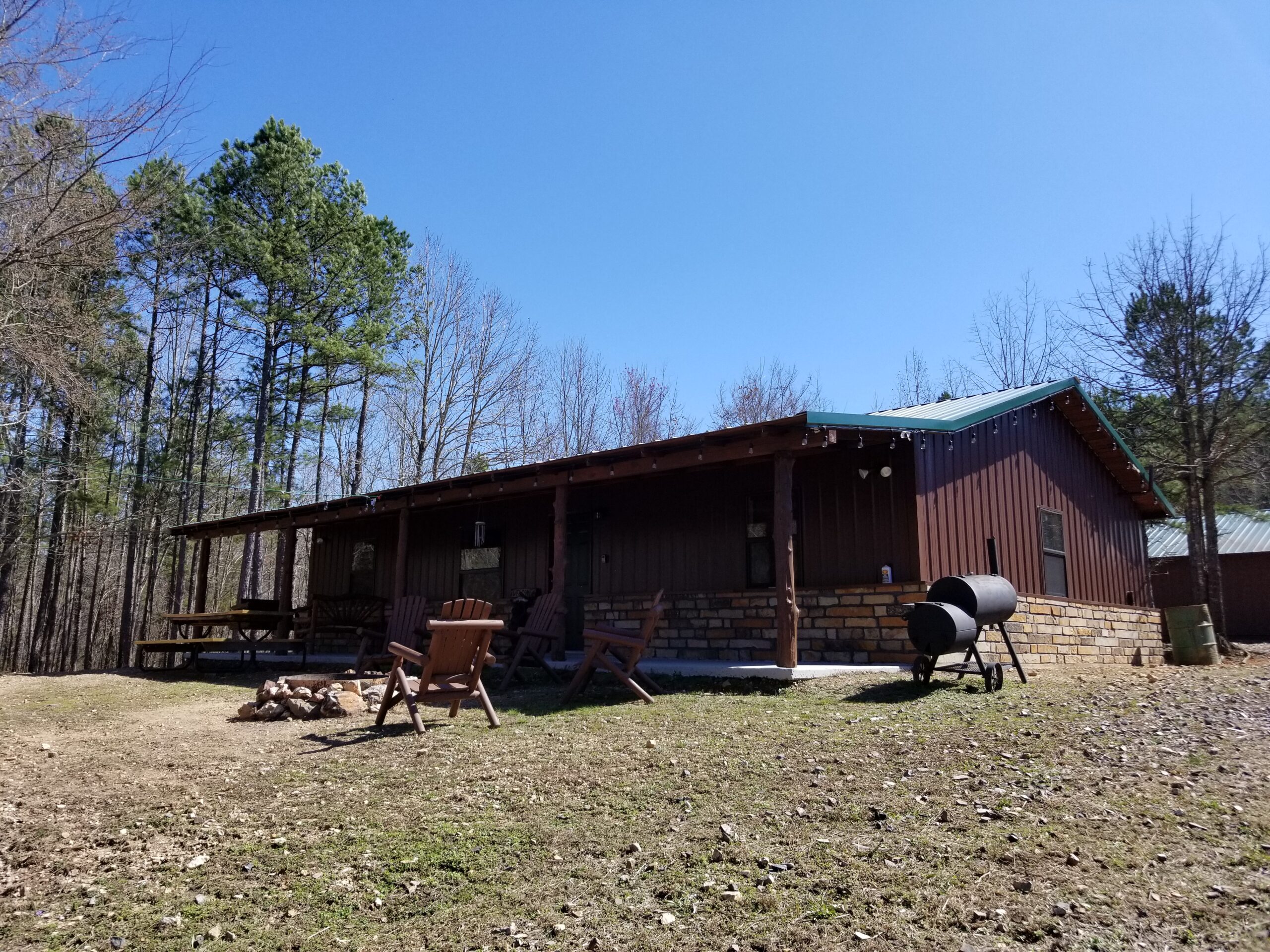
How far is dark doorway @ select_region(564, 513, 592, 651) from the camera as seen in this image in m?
12.6

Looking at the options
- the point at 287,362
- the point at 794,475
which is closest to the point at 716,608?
the point at 794,475

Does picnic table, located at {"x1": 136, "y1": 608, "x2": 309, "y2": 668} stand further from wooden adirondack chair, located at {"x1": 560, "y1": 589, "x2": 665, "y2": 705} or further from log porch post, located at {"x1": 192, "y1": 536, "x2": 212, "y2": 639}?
wooden adirondack chair, located at {"x1": 560, "y1": 589, "x2": 665, "y2": 705}

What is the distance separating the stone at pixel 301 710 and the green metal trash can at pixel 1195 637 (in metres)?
10.5

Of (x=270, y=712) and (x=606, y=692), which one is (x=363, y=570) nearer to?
(x=270, y=712)

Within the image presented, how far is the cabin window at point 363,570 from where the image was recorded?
15969 millimetres

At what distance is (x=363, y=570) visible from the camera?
53.2 ft

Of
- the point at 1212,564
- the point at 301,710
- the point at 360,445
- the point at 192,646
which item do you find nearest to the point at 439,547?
the point at 192,646

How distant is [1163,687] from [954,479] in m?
3.04

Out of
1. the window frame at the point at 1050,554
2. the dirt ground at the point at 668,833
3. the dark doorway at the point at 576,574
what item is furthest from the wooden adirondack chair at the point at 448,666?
the window frame at the point at 1050,554

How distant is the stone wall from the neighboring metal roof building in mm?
9418

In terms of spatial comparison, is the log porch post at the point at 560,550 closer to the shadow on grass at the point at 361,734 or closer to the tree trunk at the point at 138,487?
the shadow on grass at the point at 361,734

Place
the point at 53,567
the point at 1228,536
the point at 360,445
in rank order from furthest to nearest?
the point at 360,445, the point at 1228,536, the point at 53,567

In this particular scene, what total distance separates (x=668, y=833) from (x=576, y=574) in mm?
8874

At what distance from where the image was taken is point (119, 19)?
6.70 metres
